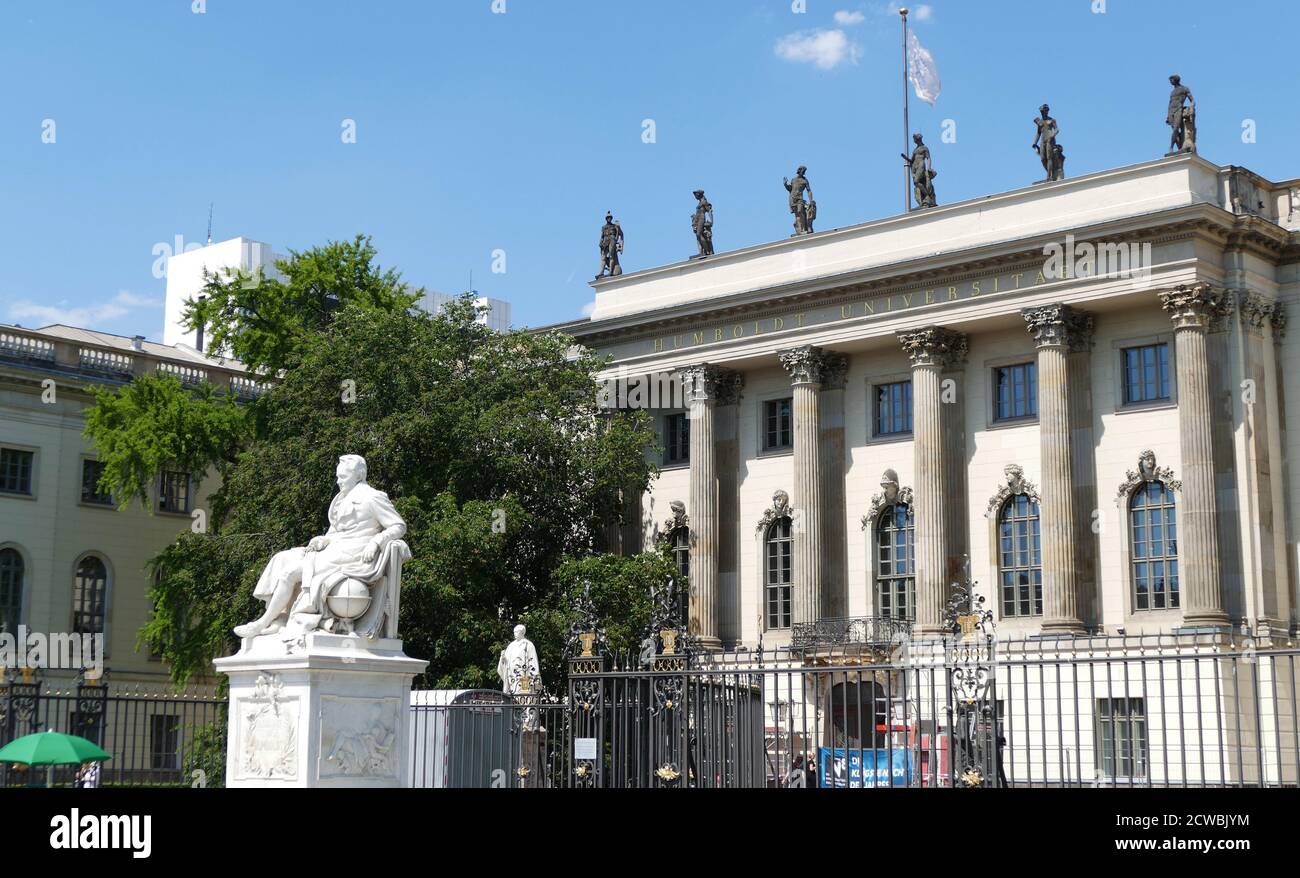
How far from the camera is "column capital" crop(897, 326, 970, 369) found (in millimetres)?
46688

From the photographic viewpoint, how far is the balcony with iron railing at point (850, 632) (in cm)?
4669

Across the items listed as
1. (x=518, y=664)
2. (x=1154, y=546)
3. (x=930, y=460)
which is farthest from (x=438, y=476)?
(x=518, y=664)

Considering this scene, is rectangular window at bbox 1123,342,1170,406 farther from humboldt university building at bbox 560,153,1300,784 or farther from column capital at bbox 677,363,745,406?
column capital at bbox 677,363,745,406

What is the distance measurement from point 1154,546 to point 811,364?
37.1 ft

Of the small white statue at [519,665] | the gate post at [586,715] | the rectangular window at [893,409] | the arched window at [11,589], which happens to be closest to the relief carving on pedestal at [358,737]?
the gate post at [586,715]

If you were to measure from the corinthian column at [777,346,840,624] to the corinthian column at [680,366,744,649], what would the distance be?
2.71 meters

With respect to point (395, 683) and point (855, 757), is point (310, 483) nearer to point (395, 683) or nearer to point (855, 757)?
point (855, 757)

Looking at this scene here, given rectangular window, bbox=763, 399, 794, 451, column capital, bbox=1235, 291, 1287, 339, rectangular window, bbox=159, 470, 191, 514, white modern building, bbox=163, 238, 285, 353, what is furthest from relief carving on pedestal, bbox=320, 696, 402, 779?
white modern building, bbox=163, 238, 285, 353

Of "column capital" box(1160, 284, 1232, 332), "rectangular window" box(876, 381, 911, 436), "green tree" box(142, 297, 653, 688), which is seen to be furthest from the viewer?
"rectangular window" box(876, 381, 911, 436)

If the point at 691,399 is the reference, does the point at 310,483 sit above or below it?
below

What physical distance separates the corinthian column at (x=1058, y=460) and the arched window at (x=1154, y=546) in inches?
58.3
